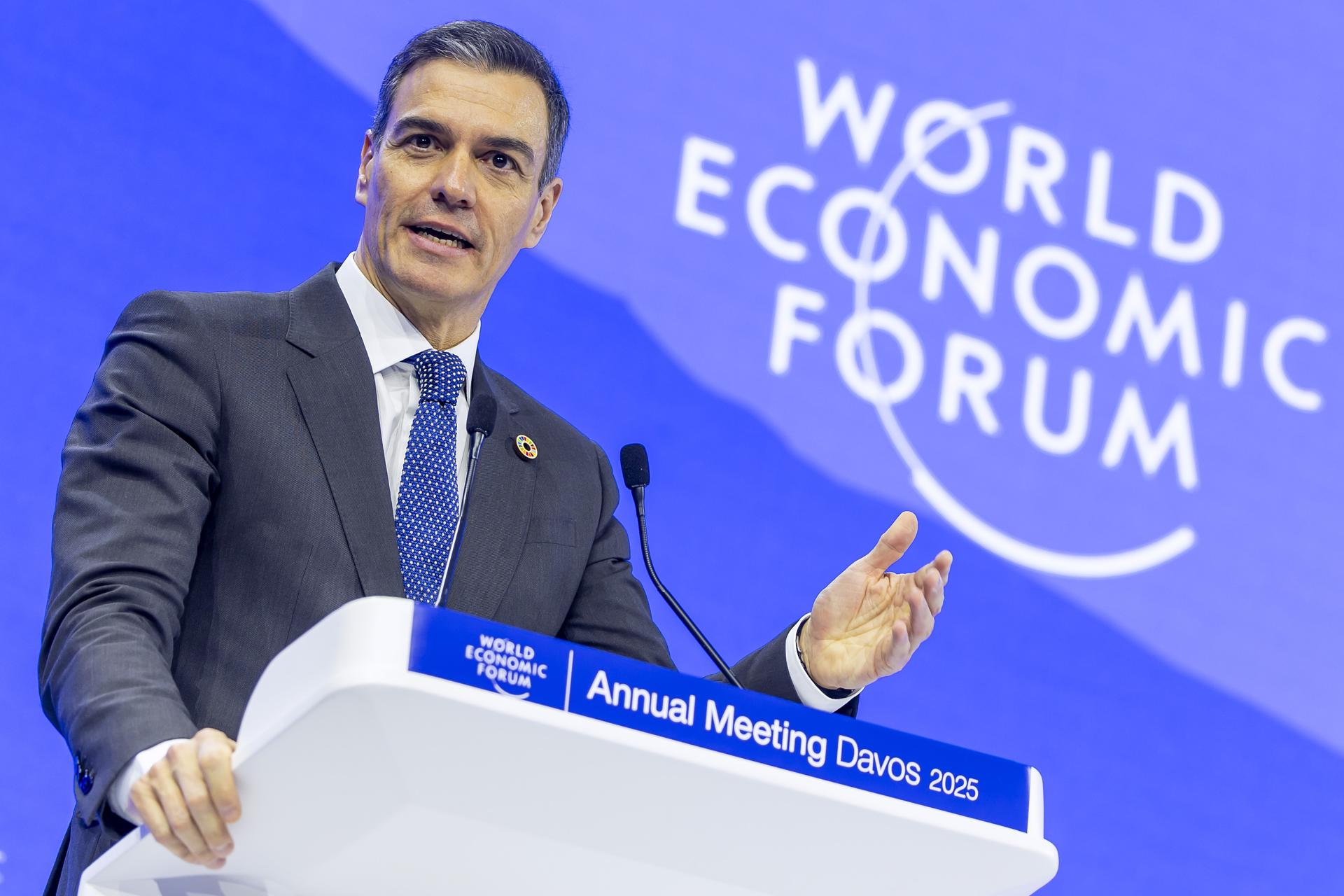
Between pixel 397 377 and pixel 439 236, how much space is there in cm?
23

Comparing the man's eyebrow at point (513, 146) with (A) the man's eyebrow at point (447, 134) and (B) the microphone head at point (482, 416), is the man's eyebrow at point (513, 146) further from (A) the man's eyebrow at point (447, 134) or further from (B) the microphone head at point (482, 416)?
(B) the microphone head at point (482, 416)

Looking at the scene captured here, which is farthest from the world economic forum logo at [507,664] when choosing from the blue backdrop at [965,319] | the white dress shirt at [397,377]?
the blue backdrop at [965,319]

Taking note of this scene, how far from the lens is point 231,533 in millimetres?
1728

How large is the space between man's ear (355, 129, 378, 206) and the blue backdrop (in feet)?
1.94

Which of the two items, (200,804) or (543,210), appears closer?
(200,804)

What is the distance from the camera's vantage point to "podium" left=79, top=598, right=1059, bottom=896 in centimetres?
105

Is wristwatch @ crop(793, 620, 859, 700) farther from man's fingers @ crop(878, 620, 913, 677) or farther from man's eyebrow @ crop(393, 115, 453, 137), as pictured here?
man's eyebrow @ crop(393, 115, 453, 137)

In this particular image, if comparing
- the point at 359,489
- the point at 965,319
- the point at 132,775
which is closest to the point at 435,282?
the point at 359,489

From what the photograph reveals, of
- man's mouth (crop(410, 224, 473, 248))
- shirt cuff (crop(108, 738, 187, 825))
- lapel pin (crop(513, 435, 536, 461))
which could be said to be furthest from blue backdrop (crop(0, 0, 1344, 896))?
shirt cuff (crop(108, 738, 187, 825))

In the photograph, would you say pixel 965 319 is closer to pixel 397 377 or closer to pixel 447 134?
pixel 447 134

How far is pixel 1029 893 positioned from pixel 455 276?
1.16 m

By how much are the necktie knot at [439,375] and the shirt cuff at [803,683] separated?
21.8 inches

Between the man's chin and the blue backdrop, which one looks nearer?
the man's chin

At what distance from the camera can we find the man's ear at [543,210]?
2.38 m
